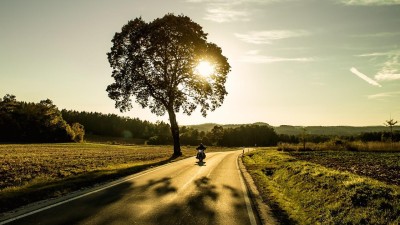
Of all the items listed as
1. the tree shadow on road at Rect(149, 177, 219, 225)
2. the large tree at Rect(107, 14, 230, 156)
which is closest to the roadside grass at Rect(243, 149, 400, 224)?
the tree shadow on road at Rect(149, 177, 219, 225)

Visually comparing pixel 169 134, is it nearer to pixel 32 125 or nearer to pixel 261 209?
pixel 32 125

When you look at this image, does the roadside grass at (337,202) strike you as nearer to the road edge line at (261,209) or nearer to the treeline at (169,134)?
the road edge line at (261,209)

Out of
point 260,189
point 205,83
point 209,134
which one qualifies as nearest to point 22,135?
point 209,134

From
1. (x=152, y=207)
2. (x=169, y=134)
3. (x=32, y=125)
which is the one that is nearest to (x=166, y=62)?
(x=152, y=207)

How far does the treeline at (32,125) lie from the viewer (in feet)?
343

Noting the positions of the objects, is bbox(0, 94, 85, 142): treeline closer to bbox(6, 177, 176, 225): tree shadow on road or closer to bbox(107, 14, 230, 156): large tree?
bbox(107, 14, 230, 156): large tree

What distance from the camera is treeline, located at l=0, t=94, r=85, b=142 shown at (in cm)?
10450

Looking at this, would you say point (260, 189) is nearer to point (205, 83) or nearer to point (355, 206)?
point (355, 206)

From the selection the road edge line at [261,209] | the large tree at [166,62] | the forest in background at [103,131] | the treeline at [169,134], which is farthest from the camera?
the treeline at [169,134]

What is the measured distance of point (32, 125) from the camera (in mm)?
105812

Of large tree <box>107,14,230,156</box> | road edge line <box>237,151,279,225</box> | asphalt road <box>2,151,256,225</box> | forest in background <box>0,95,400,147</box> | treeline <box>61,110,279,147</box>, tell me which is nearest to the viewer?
asphalt road <box>2,151,256,225</box>

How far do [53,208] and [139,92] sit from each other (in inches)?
1144

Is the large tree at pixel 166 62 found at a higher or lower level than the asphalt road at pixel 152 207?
higher

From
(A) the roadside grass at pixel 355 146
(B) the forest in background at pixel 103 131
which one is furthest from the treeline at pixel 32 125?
(A) the roadside grass at pixel 355 146
